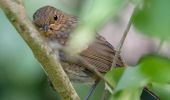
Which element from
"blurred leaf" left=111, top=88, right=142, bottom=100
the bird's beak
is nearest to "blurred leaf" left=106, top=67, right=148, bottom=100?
"blurred leaf" left=111, top=88, right=142, bottom=100

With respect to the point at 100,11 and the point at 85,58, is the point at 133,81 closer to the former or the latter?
the point at 100,11

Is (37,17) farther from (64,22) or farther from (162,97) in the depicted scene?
(162,97)

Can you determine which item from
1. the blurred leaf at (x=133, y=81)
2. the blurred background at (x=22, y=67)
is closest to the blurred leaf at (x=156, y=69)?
the blurred leaf at (x=133, y=81)

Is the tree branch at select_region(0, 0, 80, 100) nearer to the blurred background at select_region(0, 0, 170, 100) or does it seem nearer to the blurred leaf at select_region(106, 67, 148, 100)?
the blurred leaf at select_region(106, 67, 148, 100)

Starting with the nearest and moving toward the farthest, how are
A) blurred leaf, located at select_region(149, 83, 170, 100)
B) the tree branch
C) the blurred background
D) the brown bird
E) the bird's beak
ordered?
blurred leaf, located at select_region(149, 83, 170, 100) < the tree branch < the bird's beak < the brown bird < the blurred background

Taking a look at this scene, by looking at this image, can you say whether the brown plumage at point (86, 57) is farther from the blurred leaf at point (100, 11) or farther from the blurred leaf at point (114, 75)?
the blurred leaf at point (100, 11)

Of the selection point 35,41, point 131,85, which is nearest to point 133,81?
point 131,85
